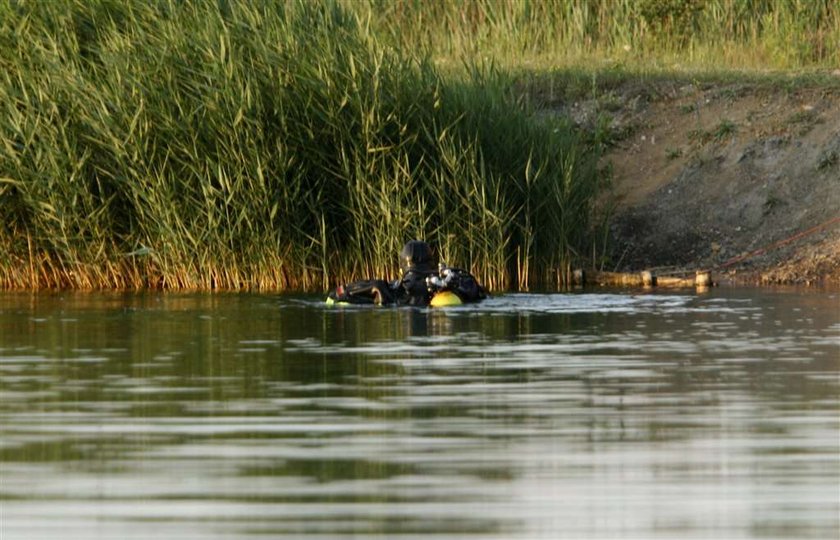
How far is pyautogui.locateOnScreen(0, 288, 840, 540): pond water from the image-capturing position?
797 centimetres

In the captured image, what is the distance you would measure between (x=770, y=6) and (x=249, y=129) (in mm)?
13611

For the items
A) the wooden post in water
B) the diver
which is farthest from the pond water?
the wooden post in water

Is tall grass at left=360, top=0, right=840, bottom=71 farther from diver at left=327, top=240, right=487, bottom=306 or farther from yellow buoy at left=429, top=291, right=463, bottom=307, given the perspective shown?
yellow buoy at left=429, top=291, right=463, bottom=307

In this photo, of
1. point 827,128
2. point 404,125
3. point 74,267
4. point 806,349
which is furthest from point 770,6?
point 806,349

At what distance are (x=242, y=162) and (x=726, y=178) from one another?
28.4 ft

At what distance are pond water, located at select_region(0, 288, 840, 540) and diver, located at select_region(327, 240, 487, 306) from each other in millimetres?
1194

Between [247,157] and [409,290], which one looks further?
[247,157]

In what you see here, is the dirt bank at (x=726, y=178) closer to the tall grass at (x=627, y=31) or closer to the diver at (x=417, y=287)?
the tall grass at (x=627, y=31)

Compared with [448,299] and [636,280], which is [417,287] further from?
[636,280]

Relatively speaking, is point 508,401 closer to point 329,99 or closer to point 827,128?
point 329,99

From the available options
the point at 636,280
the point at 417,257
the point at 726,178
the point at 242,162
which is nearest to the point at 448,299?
the point at 417,257

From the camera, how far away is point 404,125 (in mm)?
22594

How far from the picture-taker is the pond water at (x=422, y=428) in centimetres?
797

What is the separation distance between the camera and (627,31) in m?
32.5
